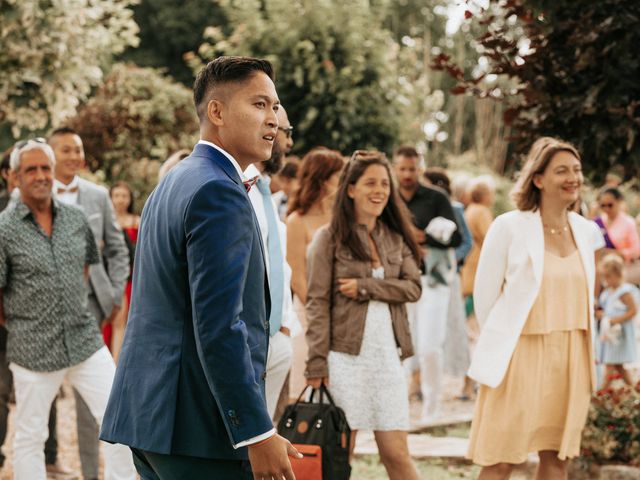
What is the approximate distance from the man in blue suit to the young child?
823cm

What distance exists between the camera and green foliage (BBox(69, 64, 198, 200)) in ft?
60.4

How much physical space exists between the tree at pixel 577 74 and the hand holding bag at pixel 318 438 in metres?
2.52

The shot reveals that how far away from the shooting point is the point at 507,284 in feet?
20.9

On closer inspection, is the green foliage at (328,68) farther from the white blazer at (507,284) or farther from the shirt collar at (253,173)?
the shirt collar at (253,173)

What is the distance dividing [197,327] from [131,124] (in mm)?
15828

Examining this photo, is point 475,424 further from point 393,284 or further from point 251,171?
point 251,171

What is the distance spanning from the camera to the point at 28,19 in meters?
12.0

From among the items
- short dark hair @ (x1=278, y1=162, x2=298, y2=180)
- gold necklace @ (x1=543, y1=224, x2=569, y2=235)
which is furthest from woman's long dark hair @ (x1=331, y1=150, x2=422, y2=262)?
short dark hair @ (x1=278, y1=162, x2=298, y2=180)

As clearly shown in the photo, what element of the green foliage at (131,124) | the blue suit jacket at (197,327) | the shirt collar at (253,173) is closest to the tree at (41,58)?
the green foliage at (131,124)

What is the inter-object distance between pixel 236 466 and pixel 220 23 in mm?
29654

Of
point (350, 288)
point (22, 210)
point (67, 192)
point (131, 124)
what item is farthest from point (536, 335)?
Answer: point (131, 124)

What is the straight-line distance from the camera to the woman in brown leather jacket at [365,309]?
6.45 metres

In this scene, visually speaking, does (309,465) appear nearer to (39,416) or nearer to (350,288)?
(350,288)

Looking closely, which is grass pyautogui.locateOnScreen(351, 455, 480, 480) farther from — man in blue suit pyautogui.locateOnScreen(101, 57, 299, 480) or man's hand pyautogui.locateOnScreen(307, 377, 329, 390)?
man in blue suit pyautogui.locateOnScreen(101, 57, 299, 480)
